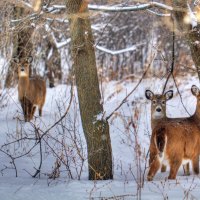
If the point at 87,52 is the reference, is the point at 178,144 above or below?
below

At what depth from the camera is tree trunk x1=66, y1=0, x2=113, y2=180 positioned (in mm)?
6539

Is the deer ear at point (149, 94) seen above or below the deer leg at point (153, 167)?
above

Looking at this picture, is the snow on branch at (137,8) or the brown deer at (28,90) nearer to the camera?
the snow on branch at (137,8)

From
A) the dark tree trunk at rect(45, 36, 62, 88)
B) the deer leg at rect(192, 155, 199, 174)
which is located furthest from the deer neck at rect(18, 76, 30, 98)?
the deer leg at rect(192, 155, 199, 174)

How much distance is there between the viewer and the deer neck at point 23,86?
42.3 feet

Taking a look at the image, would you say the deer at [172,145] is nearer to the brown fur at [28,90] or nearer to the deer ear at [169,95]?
the deer ear at [169,95]

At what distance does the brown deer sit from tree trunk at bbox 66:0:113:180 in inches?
229

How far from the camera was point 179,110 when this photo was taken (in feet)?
42.8

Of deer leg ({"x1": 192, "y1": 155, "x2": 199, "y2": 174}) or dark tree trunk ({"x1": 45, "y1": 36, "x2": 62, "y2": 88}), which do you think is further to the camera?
dark tree trunk ({"x1": 45, "y1": 36, "x2": 62, "y2": 88})

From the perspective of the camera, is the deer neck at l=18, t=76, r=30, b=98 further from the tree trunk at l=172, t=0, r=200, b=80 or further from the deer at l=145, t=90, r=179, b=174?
the tree trunk at l=172, t=0, r=200, b=80

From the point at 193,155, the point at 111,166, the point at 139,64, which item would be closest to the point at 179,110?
the point at 193,155

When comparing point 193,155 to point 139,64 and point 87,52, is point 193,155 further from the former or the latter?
point 139,64

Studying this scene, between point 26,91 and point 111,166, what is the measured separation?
21.8 feet

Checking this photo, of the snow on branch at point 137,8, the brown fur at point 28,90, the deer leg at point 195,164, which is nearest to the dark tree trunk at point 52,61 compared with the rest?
the brown fur at point 28,90
